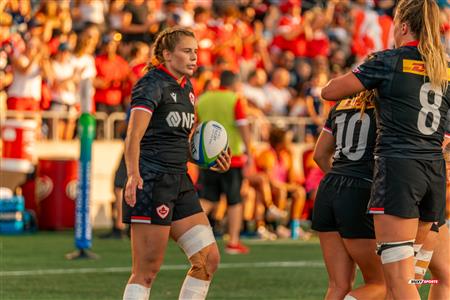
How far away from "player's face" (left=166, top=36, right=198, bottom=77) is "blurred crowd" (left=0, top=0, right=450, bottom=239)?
7.89m

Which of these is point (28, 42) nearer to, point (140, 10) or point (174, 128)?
point (140, 10)

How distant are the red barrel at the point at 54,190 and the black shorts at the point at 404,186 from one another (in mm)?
11872

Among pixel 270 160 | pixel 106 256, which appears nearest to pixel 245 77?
pixel 270 160

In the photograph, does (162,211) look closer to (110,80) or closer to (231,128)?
(231,128)

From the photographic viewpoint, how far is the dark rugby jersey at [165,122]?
800 cm

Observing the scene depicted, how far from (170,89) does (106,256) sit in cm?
659

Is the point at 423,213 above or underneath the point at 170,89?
underneath

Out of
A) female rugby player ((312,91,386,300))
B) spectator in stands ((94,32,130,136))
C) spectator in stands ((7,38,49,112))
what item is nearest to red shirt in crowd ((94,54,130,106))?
spectator in stands ((94,32,130,136))

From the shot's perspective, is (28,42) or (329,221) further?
(28,42)

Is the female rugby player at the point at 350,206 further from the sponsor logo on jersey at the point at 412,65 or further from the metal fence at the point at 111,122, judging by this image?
the metal fence at the point at 111,122

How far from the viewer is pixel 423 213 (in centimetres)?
705

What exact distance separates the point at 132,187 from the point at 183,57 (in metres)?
1.00

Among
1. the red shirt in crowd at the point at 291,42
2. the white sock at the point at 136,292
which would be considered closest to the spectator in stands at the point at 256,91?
the red shirt in crowd at the point at 291,42

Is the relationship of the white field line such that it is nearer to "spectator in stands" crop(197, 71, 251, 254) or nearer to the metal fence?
"spectator in stands" crop(197, 71, 251, 254)
